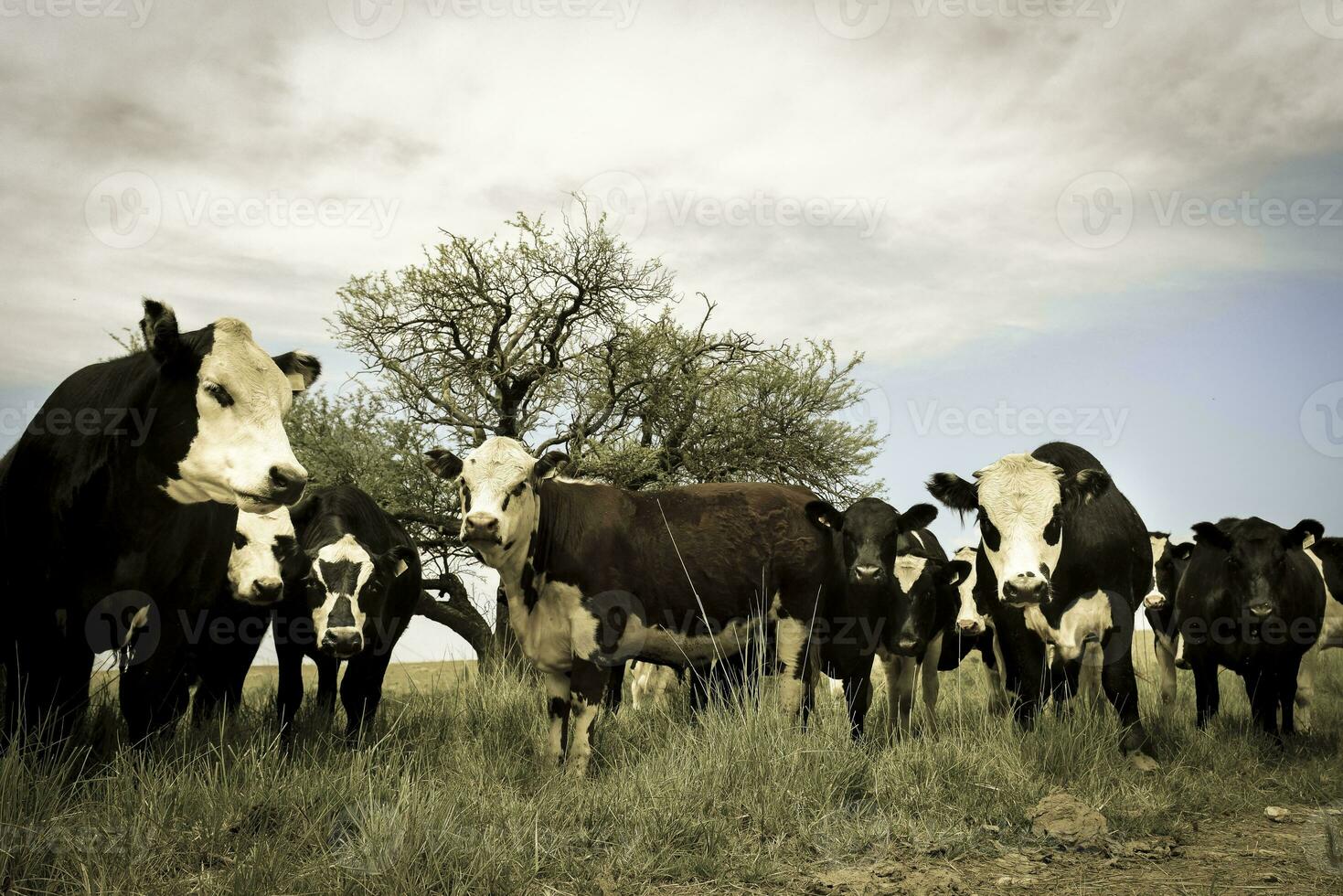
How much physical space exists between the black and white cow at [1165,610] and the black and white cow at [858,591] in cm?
457

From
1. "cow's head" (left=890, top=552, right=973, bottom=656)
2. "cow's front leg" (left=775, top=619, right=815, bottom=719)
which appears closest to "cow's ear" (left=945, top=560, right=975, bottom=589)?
"cow's head" (left=890, top=552, right=973, bottom=656)

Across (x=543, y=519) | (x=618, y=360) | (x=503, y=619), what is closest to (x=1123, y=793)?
(x=543, y=519)

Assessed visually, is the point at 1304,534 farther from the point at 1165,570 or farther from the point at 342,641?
the point at 342,641

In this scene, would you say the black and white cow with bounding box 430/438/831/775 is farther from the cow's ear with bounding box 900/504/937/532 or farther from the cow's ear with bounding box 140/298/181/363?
the cow's ear with bounding box 140/298/181/363

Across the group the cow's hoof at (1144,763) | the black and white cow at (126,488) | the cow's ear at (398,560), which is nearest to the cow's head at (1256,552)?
the cow's hoof at (1144,763)

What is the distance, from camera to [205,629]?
845 centimetres

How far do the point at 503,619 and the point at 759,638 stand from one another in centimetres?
1297

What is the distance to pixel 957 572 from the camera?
10.2m

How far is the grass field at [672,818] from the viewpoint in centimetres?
480

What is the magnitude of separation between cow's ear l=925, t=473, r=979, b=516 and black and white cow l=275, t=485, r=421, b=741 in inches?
174

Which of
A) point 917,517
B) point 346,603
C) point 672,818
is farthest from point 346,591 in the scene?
point 917,517

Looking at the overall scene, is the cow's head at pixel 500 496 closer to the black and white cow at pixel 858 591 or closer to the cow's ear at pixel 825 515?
the cow's ear at pixel 825 515

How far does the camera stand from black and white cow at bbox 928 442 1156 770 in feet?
24.9

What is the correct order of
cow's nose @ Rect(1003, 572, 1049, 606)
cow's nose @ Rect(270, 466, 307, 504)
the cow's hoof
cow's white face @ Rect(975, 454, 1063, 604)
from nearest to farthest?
1. cow's nose @ Rect(270, 466, 307, 504)
2. cow's nose @ Rect(1003, 572, 1049, 606)
3. cow's white face @ Rect(975, 454, 1063, 604)
4. the cow's hoof
